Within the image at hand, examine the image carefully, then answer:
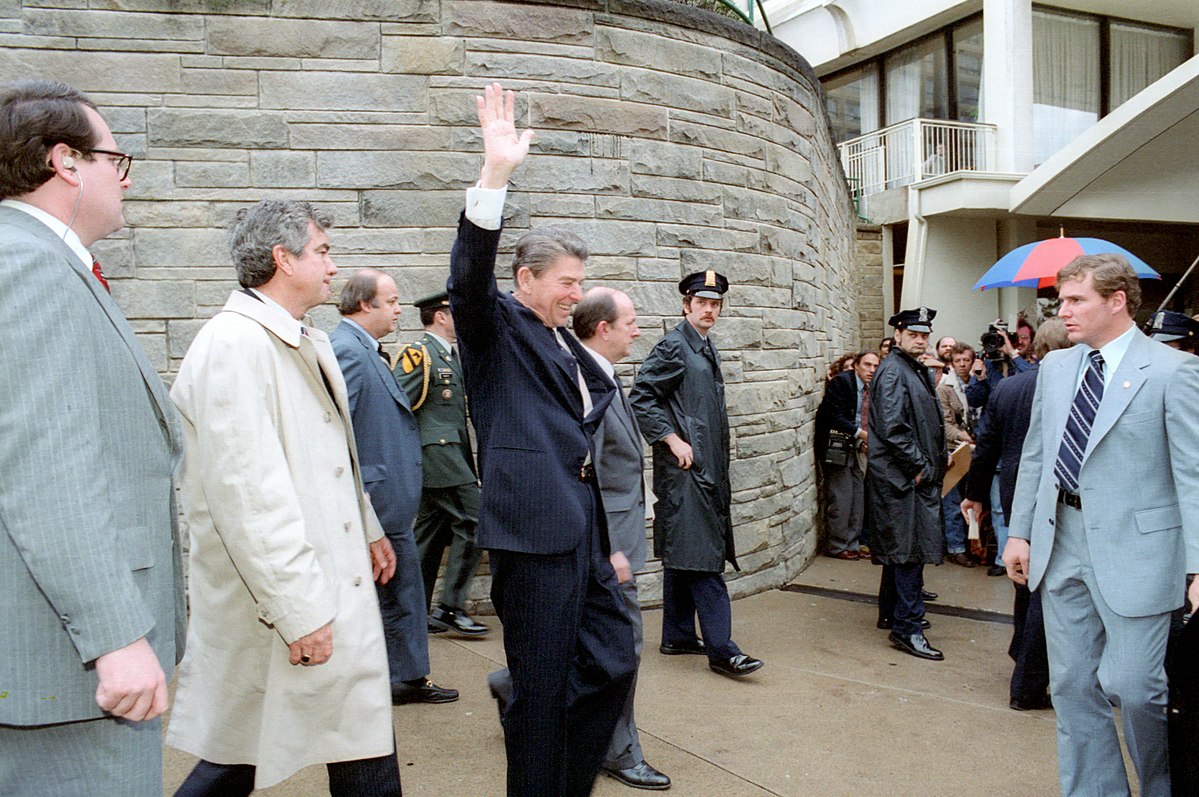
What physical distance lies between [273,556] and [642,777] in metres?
1.94

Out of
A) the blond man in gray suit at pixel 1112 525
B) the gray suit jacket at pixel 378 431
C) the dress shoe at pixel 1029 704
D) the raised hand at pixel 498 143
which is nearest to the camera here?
the raised hand at pixel 498 143

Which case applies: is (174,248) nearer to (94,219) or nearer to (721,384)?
(721,384)

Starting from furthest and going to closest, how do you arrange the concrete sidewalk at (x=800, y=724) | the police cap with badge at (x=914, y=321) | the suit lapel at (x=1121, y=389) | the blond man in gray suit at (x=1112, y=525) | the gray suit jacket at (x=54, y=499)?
the police cap with badge at (x=914, y=321) < the concrete sidewalk at (x=800, y=724) < the suit lapel at (x=1121, y=389) < the blond man in gray suit at (x=1112, y=525) < the gray suit jacket at (x=54, y=499)

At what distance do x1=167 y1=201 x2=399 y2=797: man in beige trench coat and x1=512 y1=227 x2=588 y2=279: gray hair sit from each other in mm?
646

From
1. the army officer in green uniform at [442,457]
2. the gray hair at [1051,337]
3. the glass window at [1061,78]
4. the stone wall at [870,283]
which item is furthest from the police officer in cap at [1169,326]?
the glass window at [1061,78]

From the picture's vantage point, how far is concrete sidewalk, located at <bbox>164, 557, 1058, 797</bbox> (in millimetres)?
3801

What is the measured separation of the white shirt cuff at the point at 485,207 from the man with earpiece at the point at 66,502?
932 millimetres

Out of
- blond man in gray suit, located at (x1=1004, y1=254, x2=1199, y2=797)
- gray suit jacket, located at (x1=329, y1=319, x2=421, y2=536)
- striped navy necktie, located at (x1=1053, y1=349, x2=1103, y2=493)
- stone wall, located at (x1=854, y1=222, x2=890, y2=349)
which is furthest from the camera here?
stone wall, located at (x1=854, y1=222, x2=890, y2=349)

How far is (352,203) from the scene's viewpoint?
5.68 metres

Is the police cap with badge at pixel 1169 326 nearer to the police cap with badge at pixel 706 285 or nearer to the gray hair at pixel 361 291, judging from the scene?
the police cap with badge at pixel 706 285

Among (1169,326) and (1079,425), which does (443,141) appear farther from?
(1169,326)

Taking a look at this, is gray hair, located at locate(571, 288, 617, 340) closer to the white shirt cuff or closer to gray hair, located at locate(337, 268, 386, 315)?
gray hair, located at locate(337, 268, 386, 315)

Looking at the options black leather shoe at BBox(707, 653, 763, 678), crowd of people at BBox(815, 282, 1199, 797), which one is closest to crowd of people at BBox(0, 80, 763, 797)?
black leather shoe at BBox(707, 653, 763, 678)

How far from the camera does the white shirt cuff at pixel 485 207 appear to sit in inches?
101
